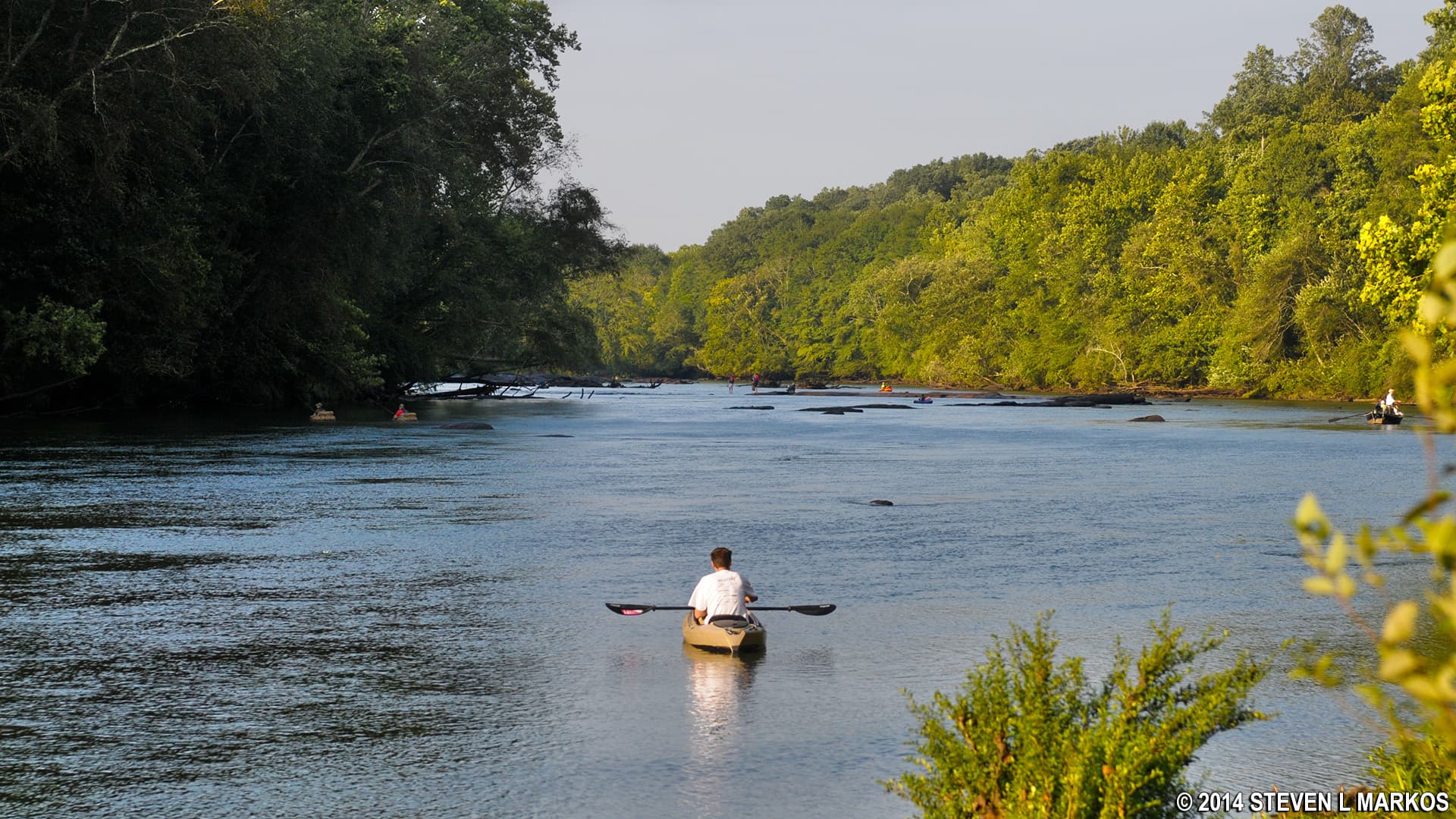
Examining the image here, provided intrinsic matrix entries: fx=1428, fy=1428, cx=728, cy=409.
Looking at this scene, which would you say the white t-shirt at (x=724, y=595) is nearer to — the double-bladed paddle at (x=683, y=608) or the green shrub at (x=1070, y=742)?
the double-bladed paddle at (x=683, y=608)

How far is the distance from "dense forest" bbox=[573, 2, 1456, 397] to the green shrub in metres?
31.1

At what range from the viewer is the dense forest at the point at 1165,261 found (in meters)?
78.1

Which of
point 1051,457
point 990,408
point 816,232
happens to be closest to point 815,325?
point 816,232

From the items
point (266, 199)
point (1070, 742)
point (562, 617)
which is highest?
point (266, 199)

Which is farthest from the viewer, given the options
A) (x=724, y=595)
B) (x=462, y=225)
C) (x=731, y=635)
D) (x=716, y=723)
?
(x=462, y=225)

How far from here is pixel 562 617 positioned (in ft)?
42.7

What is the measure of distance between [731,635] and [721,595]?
0.35 metres

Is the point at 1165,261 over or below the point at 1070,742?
over

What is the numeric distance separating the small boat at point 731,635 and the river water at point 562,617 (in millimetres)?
163

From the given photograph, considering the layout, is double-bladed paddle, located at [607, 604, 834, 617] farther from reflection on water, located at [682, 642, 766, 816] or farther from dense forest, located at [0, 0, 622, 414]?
dense forest, located at [0, 0, 622, 414]

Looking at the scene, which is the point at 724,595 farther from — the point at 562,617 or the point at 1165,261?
the point at 1165,261

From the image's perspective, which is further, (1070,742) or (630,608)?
(630,608)

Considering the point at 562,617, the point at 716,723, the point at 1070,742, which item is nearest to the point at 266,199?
the point at 562,617

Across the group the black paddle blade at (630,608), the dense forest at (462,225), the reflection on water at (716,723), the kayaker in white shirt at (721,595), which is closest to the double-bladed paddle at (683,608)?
the black paddle blade at (630,608)
